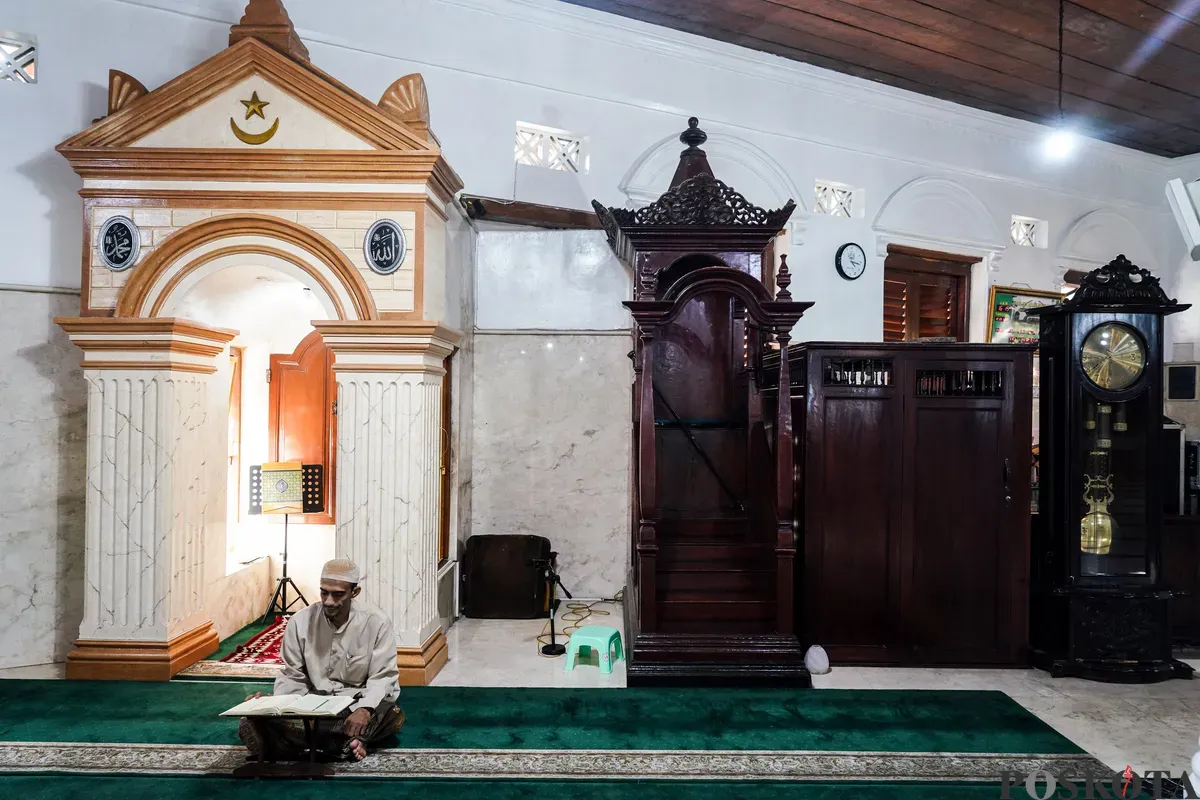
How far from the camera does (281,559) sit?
20.5ft

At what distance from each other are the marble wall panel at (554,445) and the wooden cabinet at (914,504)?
200cm

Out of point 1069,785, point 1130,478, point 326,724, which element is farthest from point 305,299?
point 1130,478

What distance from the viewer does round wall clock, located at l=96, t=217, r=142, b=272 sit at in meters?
4.62

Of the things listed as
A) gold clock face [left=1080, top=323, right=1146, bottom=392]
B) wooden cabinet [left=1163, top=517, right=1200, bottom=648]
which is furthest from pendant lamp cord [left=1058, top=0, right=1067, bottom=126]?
wooden cabinet [left=1163, top=517, right=1200, bottom=648]

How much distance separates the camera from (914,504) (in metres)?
5.08

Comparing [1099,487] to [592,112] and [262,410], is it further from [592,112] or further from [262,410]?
[262,410]

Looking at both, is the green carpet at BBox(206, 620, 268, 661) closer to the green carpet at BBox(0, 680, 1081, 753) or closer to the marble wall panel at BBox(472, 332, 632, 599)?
the green carpet at BBox(0, 680, 1081, 753)

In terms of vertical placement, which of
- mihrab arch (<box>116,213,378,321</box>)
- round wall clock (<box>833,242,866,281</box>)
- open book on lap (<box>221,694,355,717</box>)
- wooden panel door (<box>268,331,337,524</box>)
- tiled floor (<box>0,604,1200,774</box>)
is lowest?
tiled floor (<box>0,604,1200,774</box>)

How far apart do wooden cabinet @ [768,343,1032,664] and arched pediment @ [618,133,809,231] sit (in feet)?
7.39

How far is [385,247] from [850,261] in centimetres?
451

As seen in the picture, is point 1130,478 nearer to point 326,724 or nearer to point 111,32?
point 326,724

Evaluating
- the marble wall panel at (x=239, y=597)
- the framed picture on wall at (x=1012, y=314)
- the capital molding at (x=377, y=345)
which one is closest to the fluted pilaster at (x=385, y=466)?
the capital molding at (x=377, y=345)

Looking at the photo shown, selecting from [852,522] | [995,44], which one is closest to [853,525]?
[852,522]

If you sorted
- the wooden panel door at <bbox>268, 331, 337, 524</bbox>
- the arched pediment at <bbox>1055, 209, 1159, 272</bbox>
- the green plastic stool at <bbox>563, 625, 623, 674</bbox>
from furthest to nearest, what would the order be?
the arched pediment at <bbox>1055, 209, 1159, 272</bbox> → the wooden panel door at <bbox>268, 331, 337, 524</bbox> → the green plastic stool at <bbox>563, 625, 623, 674</bbox>
